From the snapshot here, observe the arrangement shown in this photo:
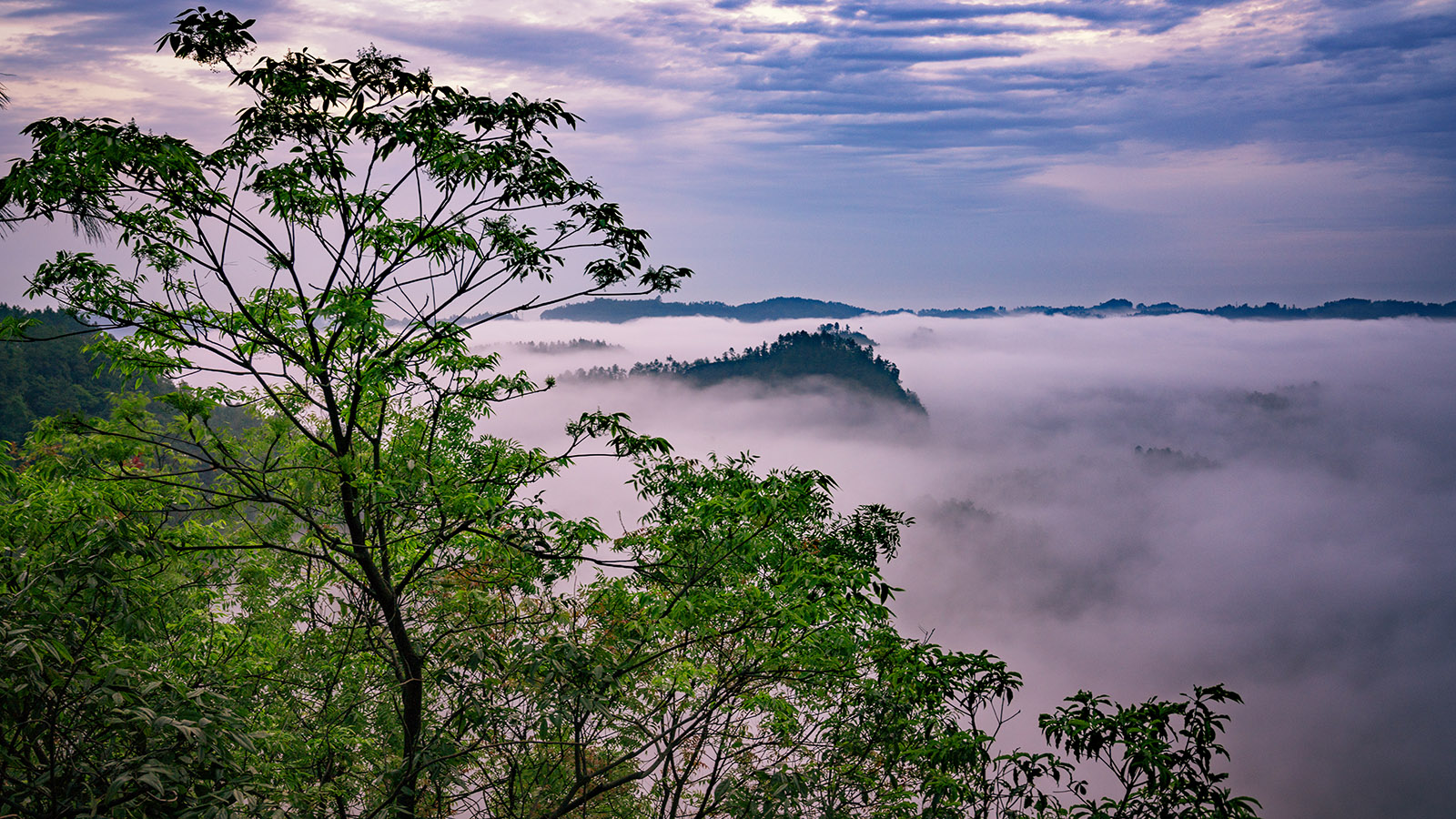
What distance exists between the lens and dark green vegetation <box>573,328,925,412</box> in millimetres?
145875

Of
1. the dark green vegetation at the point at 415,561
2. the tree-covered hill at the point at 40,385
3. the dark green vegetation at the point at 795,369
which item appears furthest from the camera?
the dark green vegetation at the point at 795,369

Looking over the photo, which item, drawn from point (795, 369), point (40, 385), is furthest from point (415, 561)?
point (795, 369)

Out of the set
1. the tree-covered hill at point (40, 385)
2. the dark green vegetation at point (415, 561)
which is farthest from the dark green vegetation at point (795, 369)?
the dark green vegetation at point (415, 561)

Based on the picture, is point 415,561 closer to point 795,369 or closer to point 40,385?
point 40,385

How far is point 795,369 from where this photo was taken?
510ft

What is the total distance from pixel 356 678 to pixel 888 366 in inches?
6580

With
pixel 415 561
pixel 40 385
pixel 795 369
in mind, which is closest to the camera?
pixel 415 561

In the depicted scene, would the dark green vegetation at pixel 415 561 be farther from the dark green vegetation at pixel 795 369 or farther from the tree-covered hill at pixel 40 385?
the dark green vegetation at pixel 795 369

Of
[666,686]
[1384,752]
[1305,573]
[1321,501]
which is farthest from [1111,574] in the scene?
[666,686]

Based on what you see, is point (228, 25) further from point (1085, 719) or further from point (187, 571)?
point (1085, 719)

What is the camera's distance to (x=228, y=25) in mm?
5133

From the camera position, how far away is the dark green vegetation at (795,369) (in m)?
146

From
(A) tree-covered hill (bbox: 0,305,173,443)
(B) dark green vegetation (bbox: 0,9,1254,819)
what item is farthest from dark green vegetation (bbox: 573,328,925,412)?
(B) dark green vegetation (bbox: 0,9,1254,819)

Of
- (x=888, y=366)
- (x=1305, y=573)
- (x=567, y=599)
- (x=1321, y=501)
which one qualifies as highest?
(x=888, y=366)
